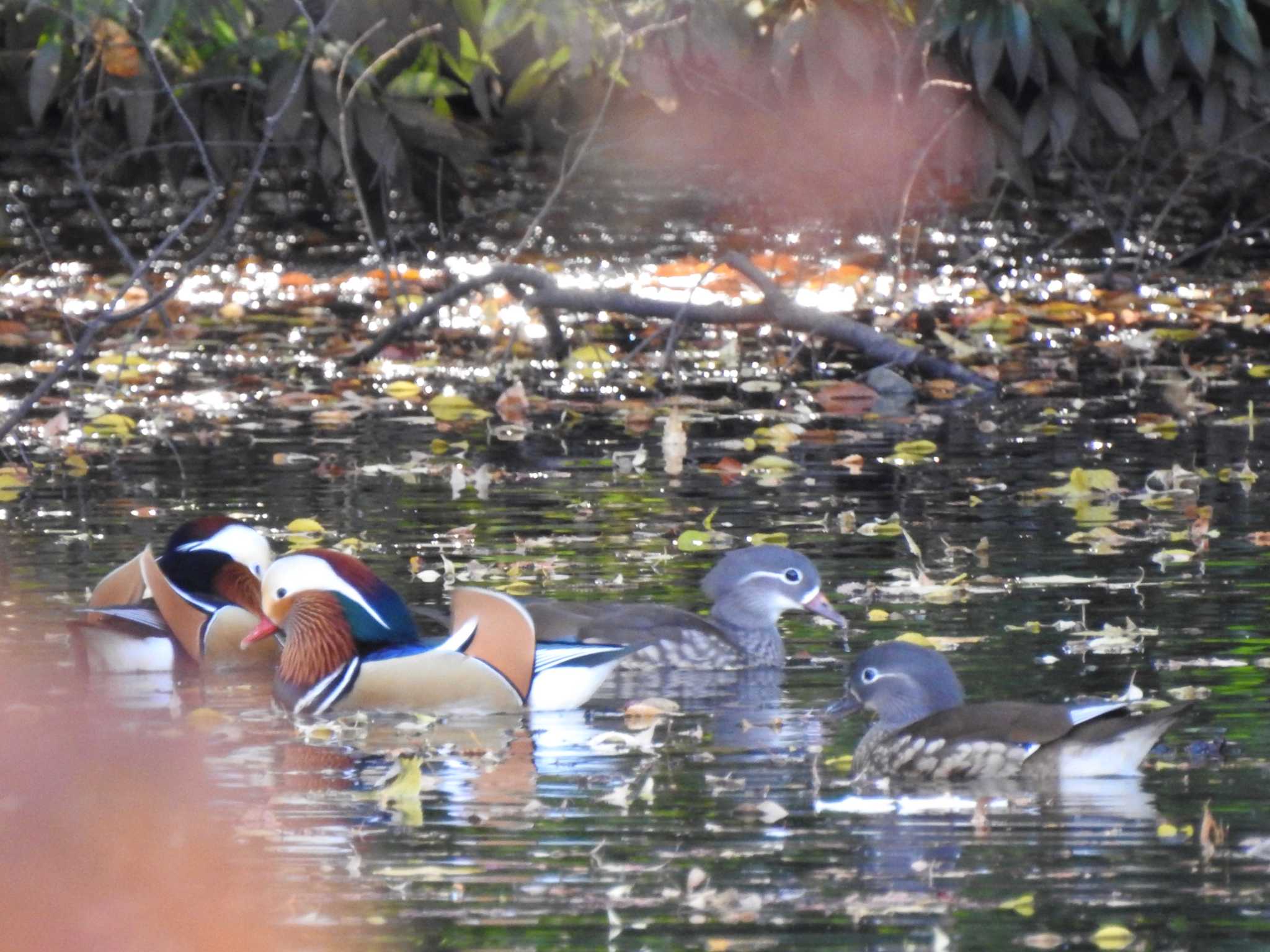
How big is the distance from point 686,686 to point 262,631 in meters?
1.32

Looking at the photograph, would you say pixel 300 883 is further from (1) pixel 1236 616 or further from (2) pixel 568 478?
(2) pixel 568 478

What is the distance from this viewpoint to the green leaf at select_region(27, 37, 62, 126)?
1977 centimetres

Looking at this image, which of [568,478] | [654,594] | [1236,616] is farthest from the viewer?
[568,478]

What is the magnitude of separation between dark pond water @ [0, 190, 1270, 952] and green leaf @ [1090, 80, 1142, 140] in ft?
18.5

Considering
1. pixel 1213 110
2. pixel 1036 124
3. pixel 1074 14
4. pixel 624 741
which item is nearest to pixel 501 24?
pixel 1074 14

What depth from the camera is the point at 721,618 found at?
8.09 metres

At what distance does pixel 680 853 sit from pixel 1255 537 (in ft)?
15.8

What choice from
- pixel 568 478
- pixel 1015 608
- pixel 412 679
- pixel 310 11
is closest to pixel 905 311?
pixel 310 11

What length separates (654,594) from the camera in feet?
28.7

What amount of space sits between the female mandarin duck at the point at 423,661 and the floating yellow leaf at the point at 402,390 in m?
7.26

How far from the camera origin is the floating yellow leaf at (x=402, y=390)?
1460 cm

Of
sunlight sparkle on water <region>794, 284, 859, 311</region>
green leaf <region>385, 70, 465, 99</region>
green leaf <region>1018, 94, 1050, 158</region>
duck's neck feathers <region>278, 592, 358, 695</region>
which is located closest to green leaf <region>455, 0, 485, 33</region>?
green leaf <region>385, 70, 465, 99</region>

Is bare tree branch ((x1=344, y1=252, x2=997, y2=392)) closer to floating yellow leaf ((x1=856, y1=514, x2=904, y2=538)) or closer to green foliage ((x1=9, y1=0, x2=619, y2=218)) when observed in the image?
green foliage ((x1=9, y1=0, x2=619, y2=218))

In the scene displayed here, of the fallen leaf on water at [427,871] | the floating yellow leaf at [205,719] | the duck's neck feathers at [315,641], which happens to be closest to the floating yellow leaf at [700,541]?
the duck's neck feathers at [315,641]
